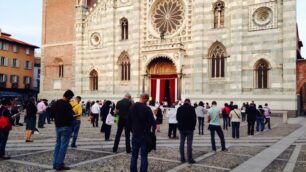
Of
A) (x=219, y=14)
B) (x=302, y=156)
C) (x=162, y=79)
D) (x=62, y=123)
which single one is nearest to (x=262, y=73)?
(x=219, y=14)

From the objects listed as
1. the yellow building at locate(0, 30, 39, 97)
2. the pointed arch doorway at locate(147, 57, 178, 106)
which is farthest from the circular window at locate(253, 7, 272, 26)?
the yellow building at locate(0, 30, 39, 97)

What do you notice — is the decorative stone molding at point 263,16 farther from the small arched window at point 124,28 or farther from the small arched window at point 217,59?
the small arched window at point 124,28

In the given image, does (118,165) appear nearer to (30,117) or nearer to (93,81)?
(30,117)

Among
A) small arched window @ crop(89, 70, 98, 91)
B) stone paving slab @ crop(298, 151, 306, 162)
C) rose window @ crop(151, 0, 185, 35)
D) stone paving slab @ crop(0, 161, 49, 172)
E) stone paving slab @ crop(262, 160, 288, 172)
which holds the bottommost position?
stone paving slab @ crop(298, 151, 306, 162)

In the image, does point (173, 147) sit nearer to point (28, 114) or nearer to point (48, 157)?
point (48, 157)

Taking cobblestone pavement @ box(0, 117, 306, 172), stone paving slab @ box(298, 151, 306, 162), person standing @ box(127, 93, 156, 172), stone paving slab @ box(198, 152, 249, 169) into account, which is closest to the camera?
person standing @ box(127, 93, 156, 172)

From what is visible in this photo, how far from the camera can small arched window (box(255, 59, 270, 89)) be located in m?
28.2

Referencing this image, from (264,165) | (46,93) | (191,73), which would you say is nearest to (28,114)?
(264,165)

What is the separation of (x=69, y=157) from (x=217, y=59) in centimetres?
2303

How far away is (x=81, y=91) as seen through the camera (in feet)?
130

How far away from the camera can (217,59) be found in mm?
30734

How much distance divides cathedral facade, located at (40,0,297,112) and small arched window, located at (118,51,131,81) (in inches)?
4.6

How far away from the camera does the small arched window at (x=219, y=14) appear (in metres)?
30.7

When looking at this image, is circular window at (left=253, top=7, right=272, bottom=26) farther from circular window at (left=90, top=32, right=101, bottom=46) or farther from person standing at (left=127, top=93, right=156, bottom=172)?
person standing at (left=127, top=93, right=156, bottom=172)
